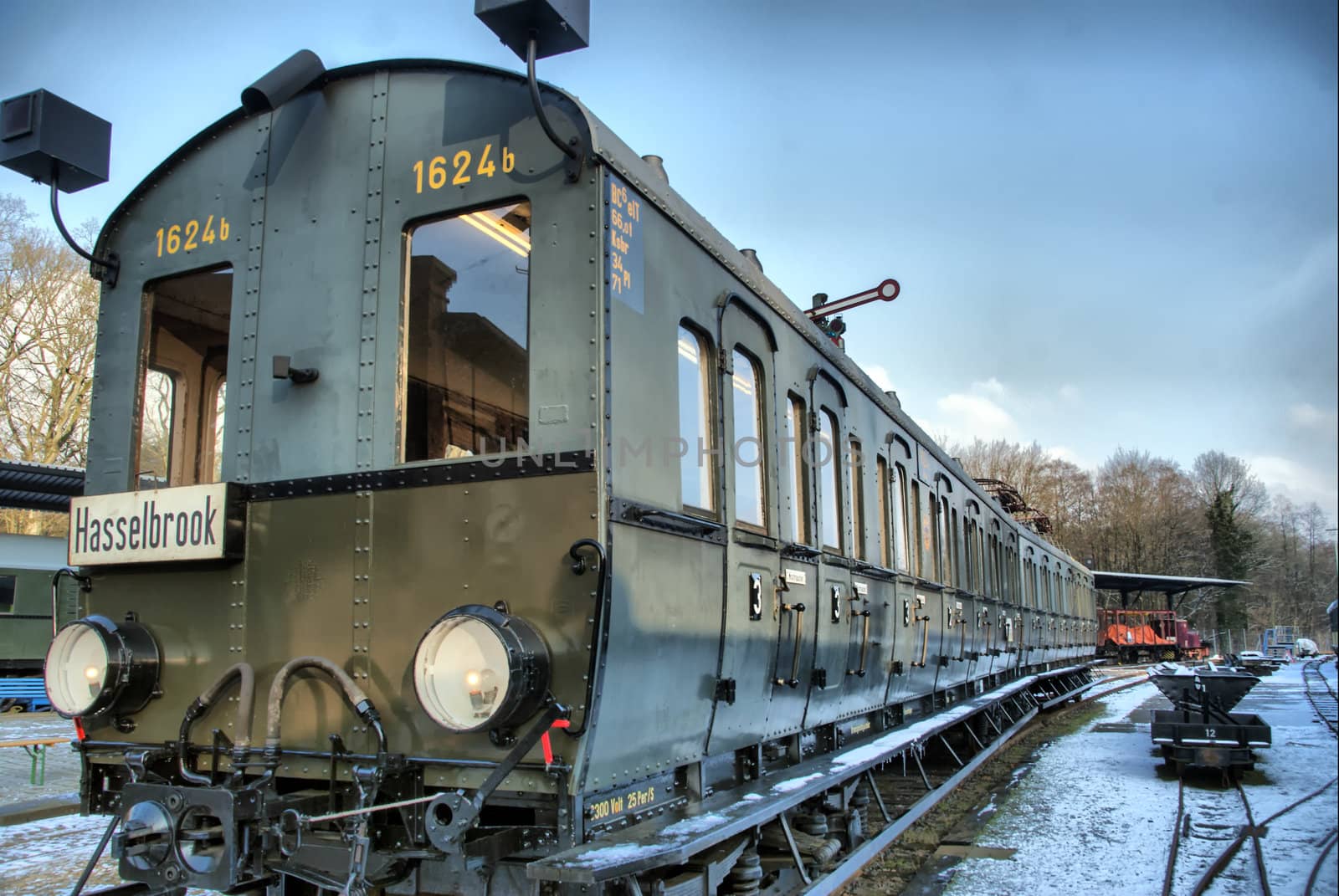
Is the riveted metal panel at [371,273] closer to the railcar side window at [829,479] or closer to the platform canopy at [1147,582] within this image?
the railcar side window at [829,479]

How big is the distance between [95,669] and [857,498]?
4644mm

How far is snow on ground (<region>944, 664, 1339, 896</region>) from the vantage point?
6055mm

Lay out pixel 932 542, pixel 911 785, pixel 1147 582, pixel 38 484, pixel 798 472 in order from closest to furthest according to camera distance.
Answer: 1. pixel 798 472
2. pixel 932 542
3. pixel 911 785
4. pixel 38 484
5. pixel 1147 582

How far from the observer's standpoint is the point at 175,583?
4164 mm

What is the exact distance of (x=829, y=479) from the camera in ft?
20.6

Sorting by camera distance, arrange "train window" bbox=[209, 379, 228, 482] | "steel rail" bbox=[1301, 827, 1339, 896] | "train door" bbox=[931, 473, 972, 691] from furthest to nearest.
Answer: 1. "train door" bbox=[931, 473, 972, 691]
2. "train window" bbox=[209, 379, 228, 482]
3. "steel rail" bbox=[1301, 827, 1339, 896]

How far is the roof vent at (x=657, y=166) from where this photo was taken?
168 inches

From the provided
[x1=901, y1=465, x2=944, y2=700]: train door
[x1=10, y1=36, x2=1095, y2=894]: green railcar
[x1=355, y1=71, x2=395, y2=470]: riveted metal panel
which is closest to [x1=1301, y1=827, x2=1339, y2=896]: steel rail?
[x1=10, y1=36, x2=1095, y2=894]: green railcar

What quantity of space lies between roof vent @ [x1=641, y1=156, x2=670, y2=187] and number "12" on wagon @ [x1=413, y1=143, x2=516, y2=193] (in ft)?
2.18

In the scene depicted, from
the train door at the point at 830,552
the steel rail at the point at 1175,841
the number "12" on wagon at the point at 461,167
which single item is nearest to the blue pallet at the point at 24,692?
the train door at the point at 830,552

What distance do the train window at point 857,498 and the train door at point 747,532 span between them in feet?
5.40

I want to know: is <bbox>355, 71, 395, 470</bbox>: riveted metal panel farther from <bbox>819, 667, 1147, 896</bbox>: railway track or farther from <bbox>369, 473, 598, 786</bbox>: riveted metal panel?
<bbox>819, 667, 1147, 896</bbox>: railway track

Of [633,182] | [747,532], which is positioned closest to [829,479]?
[747,532]

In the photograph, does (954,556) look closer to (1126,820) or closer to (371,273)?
(1126,820)
